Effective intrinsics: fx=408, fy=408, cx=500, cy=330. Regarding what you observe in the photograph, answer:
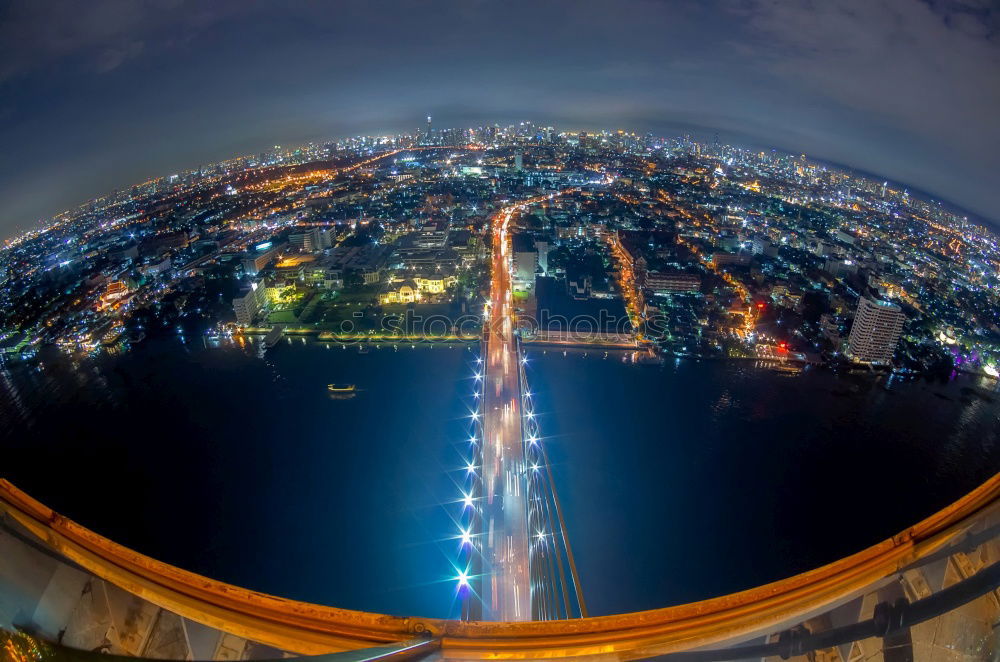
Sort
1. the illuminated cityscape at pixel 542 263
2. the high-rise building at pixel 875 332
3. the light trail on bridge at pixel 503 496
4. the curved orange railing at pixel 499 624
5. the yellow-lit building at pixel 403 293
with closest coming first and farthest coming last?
the curved orange railing at pixel 499 624 < the light trail on bridge at pixel 503 496 < the high-rise building at pixel 875 332 < the illuminated cityscape at pixel 542 263 < the yellow-lit building at pixel 403 293

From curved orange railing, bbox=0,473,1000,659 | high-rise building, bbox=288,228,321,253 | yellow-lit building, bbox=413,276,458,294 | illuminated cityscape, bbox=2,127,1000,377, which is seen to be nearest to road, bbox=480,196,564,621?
illuminated cityscape, bbox=2,127,1000,377

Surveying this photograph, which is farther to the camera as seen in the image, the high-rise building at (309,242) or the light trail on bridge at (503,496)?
the high-rise building at (309,242)

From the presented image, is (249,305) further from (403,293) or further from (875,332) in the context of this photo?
(875,332)

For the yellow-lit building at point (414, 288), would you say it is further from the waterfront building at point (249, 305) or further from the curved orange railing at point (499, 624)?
the curved orange railing at point (499, 624)

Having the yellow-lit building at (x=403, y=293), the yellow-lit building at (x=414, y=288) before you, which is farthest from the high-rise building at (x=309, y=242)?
the yellow-lit building at (x=403, y=293)

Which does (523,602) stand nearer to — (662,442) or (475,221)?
(662,442)

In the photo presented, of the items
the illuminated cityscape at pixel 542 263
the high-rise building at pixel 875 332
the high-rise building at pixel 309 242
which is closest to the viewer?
the high-rise building at pixel 875 332

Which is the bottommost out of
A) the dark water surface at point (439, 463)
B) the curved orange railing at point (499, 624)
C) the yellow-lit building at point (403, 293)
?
the dark water surface at point (439, 463)
